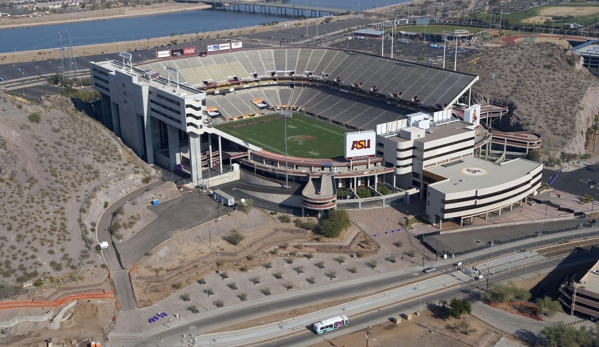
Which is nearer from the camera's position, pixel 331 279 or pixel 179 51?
pixel 331 279

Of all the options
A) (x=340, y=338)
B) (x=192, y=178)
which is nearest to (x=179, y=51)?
(x=192, y=178)

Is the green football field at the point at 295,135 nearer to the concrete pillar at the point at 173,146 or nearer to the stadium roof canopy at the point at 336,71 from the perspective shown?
the stadium roof canopy at the point at 336,71

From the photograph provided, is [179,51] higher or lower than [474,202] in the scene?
higher

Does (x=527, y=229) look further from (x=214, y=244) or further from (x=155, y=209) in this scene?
(x=155, y=209)

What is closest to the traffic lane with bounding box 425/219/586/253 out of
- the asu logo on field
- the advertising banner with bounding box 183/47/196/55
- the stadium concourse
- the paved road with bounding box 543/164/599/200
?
the stadium concourse

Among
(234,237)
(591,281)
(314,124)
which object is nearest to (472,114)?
(314,124)

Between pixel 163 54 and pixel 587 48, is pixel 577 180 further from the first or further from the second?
pixel 587 48

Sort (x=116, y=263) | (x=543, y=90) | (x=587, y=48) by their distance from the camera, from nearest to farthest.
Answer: (x=116, y=263) → (x=543, y=90) → (x=587, y=48)
